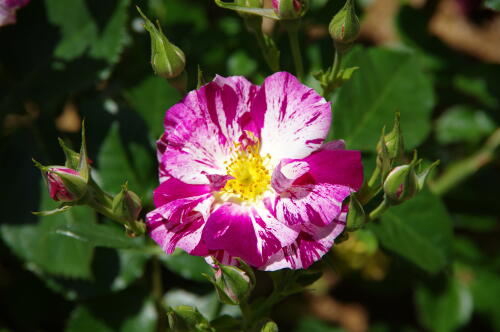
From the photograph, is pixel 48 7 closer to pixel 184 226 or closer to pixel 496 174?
pixel 184 226

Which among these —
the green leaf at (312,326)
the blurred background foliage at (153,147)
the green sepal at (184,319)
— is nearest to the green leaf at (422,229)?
the blurred background foliage at (153,147)

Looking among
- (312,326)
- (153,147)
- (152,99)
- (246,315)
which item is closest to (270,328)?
(246,315)

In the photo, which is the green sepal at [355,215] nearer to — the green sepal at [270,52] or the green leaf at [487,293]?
the green sepal at [270,52]

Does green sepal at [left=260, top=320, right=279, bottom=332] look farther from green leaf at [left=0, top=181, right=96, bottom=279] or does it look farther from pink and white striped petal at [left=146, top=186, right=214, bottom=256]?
green leaf at [left=0, top=181, right=96, bottom=279]

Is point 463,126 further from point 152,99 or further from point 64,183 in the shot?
point 64,183

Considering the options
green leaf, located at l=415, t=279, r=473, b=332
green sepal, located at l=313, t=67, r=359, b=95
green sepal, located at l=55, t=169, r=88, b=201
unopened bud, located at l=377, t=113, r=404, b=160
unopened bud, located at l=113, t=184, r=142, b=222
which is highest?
green sepal, located at l=313, t=67, r=359, b=95

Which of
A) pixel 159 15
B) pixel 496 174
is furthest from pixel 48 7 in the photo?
pixel 496 174

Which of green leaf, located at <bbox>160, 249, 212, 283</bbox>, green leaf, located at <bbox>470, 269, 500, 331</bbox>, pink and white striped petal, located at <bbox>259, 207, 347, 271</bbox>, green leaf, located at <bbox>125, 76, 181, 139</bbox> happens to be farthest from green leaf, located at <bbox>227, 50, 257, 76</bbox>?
green leaf, located at <bbox>470, 269, 500, 331</bbox>
